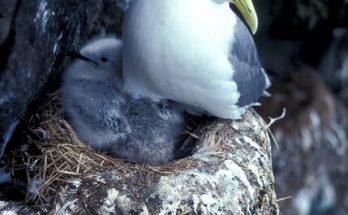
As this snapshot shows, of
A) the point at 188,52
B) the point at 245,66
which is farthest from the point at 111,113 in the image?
the point at 245,66

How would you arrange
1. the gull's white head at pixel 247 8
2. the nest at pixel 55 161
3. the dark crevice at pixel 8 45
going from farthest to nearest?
the gull's white head at pixel 247 8, the nest at pixel 55 161, the dark crevice at pixel 8 45

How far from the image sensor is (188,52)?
215 centimetres

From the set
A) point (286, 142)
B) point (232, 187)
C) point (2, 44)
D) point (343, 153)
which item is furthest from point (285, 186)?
point (2, 44)

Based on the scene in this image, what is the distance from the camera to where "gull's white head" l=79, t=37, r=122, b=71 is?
8.05ft

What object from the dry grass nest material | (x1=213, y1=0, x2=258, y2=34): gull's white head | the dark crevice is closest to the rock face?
the dark crevice

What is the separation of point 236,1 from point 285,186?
6.48 feet

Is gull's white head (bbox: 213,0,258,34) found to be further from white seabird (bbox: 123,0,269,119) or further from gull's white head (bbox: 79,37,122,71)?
gull's white head (bbox: 79,37,122,71)

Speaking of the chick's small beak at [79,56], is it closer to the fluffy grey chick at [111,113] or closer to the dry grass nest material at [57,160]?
the fluffy grey chick at [111,113]

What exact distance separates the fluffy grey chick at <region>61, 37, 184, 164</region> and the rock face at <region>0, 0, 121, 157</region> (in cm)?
10

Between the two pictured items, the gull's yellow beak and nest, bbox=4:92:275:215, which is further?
the gull's yellow beak

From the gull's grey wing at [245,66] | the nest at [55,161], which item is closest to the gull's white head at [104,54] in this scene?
the nest at [55,161]

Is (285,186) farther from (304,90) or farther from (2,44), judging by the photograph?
(2,44)

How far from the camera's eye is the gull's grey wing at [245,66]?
2355 millimetres

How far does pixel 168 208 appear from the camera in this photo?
203cm
